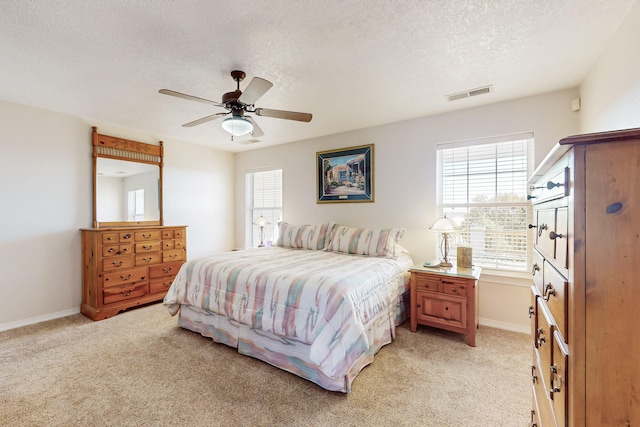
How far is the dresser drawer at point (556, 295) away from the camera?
2.83ft

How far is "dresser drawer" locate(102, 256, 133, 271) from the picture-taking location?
351 centimetres

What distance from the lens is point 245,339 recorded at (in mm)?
2523

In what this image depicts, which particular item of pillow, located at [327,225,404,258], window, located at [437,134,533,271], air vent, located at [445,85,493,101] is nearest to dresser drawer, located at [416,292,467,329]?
pillow, located at [327,225,404,258]

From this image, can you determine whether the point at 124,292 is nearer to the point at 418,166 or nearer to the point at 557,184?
the point at 418,166

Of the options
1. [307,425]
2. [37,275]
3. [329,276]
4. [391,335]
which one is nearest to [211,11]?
[329,276]

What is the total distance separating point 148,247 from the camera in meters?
3.96

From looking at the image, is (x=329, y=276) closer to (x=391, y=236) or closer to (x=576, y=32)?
(x=391, y=236)

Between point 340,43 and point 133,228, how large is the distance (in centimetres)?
355

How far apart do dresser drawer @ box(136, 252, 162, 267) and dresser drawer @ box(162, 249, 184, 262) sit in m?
0.07

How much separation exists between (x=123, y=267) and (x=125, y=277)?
0.45 feet

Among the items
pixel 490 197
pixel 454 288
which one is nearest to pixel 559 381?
pixel 454 288

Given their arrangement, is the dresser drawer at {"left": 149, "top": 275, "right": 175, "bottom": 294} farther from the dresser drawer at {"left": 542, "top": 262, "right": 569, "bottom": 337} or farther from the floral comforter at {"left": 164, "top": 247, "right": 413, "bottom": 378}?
the dresser drawer at {"left": 542, "top": 262, "right": 569, "bottom": 337}

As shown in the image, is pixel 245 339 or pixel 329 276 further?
pixel 245 339

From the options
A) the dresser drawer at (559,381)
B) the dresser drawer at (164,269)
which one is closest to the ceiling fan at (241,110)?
the dresser drawer at (559,381)
